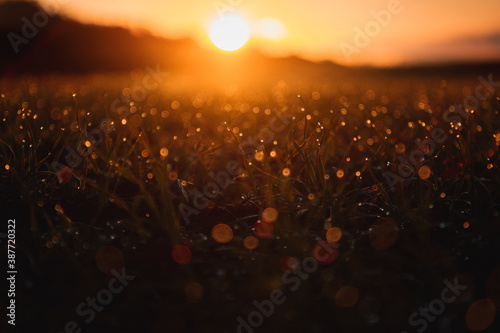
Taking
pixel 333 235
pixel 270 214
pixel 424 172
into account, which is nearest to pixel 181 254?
pixel 270 214

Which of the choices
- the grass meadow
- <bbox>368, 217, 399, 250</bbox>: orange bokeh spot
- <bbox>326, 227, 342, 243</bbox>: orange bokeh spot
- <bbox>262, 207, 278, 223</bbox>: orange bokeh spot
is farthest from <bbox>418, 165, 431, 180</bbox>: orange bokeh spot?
<bbox>262, 207, 278, 223</bbox>: orange bokeh spot

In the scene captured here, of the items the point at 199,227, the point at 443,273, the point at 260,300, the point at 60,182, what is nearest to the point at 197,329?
the point at 260,300

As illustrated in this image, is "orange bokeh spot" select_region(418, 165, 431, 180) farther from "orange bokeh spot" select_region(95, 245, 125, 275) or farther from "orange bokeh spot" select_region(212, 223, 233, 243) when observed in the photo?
"orange bokeh spot" select_region(95, 245, 125, 275)

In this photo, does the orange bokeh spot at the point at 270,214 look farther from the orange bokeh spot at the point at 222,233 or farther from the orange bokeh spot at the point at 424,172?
the orange bokeh spot at the point at 424,172

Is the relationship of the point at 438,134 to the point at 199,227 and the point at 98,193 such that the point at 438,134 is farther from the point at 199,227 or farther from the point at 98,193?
the point at 98,193

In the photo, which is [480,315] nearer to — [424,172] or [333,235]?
[333,235]

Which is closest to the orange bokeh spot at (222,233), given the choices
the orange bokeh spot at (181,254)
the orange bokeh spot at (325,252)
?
the orange bokeh spot at (181,254)

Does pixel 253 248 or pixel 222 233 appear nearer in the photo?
pixel 253 248
